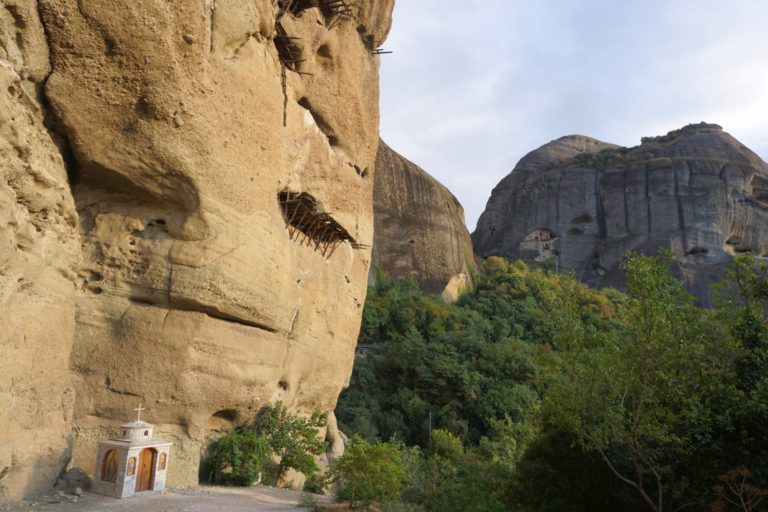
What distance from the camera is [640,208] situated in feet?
133

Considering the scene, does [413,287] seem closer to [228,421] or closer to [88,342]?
[228,421]

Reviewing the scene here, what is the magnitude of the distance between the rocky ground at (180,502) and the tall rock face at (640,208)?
1329 inches

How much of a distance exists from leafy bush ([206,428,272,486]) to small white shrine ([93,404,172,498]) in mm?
1626

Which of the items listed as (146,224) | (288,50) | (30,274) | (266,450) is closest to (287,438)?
(266,450)

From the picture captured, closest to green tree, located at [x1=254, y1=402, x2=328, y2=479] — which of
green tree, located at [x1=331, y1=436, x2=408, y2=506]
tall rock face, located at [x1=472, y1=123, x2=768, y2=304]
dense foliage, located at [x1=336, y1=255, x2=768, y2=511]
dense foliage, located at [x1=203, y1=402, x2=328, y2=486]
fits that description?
dense foliage, located at [x1=203, y1=402, x2=328, y2=486]

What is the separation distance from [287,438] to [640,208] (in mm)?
35655

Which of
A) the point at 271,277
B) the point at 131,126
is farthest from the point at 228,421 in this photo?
the point at 131,126

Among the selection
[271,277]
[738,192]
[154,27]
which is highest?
[738,192]

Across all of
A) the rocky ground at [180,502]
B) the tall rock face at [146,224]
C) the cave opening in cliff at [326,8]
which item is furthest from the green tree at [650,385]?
the cave opening in cliff at [326,8]

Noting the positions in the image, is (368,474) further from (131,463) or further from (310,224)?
(310,224)

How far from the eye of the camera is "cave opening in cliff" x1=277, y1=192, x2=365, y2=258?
12250 mm

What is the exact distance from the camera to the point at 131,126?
899 cm

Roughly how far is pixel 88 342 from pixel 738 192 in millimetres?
42426

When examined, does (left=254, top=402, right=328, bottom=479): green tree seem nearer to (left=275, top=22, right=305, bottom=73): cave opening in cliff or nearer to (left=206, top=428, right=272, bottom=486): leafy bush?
(left=206, top=428, right=272, bottom=486): leafy bush
